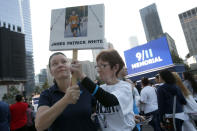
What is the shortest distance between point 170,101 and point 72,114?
244 centimetres

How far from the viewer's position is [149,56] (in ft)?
25.7

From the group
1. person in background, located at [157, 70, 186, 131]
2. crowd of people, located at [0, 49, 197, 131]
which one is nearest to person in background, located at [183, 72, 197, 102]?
person in background, located at [157, 70, 186, 131]

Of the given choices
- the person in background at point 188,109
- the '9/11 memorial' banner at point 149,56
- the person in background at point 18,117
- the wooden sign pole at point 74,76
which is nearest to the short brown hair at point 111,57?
the wooden sign pole at point 74,76

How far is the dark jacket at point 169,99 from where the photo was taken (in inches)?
132

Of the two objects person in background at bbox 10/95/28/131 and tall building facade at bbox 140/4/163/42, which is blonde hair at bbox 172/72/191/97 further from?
tall building facade at bbox 140/4/163/42

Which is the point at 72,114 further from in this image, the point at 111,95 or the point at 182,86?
the point at 182,86

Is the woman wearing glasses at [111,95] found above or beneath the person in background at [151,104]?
above

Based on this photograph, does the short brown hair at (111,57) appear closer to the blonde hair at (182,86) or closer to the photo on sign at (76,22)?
the photo on sign at (76,22)

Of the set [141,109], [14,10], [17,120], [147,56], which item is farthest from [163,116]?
[14,10]

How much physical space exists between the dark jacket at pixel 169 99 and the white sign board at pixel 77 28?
2.35 m

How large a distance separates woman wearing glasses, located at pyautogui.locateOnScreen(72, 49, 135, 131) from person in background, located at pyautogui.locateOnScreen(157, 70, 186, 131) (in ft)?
6.55

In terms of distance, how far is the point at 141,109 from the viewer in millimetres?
4895

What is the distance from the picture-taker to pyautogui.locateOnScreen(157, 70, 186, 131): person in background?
328 cm

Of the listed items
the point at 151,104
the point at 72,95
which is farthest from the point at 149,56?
the point at 72,95
